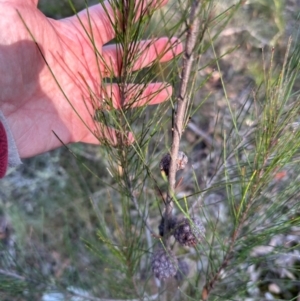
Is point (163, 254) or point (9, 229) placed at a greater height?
point (163, 254)

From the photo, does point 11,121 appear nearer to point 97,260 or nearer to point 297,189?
point 97,260

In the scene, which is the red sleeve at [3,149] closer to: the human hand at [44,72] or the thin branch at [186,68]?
the human hand at [44,72]

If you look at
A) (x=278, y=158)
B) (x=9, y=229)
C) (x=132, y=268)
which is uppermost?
(x=278, y=158)

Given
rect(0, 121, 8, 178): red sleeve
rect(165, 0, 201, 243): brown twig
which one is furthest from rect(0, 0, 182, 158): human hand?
rect(165, 0, 201, 243): brown twig

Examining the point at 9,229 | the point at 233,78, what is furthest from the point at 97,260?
the point at 233,78

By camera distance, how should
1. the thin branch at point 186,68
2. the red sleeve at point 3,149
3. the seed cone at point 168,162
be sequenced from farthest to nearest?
1. the red sleeve at point 3,149
2. the seed cone at point 168,162
3. the thin branch at point 186,68

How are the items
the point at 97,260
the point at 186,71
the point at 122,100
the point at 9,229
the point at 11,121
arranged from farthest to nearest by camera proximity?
the point at 9,229 → the point at 97,260 → the point at 11,121 → the point at 122,100 → the point at 186,71

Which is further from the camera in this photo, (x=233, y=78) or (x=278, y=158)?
(x=233, y=78)

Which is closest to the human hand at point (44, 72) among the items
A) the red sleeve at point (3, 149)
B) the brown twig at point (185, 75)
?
the red sleeve at point (3, 149)

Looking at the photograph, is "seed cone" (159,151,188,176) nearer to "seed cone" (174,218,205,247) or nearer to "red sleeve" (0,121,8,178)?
"seed cone" (174,218,205,247)
